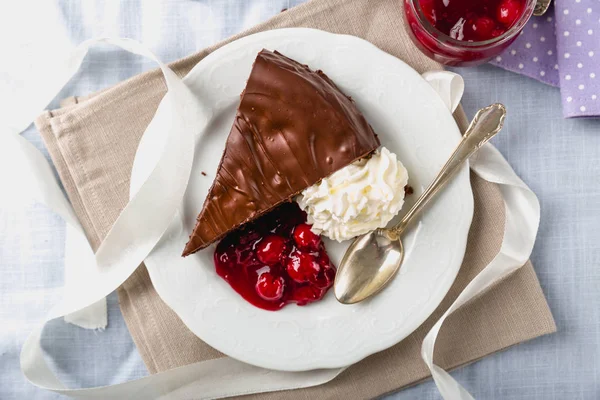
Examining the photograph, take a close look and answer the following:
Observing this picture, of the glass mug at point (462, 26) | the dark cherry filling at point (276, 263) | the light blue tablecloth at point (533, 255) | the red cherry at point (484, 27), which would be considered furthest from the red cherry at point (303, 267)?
the red cherry at point (484, 27)

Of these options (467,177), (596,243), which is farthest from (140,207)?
(596,243)

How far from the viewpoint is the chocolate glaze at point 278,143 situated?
1927 millimetres

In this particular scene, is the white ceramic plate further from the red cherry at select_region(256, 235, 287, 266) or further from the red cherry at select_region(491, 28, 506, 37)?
the red cherry at select_region(491, 28, 506, 37)

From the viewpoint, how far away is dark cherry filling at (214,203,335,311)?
2084 millimetres

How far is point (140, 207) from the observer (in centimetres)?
207

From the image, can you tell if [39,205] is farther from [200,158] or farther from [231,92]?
[231,92]

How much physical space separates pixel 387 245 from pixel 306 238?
11.5 inches

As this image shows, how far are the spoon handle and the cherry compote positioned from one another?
0.27 metres

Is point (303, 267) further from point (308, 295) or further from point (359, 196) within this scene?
point (359, 196)

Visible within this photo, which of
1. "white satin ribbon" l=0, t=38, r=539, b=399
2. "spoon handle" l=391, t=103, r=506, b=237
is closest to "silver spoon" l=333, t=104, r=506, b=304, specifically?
"spoon handle" l=391, t=103, r=506, b=237

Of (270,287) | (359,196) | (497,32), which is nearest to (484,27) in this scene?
(497,32)

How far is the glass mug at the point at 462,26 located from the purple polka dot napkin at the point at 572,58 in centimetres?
20

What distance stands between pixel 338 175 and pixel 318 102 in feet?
0.81

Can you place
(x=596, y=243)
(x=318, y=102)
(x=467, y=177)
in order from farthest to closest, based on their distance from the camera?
1. (x=596, y=243)
2. (x=467, y=177)
3. (x=318, y=102)
